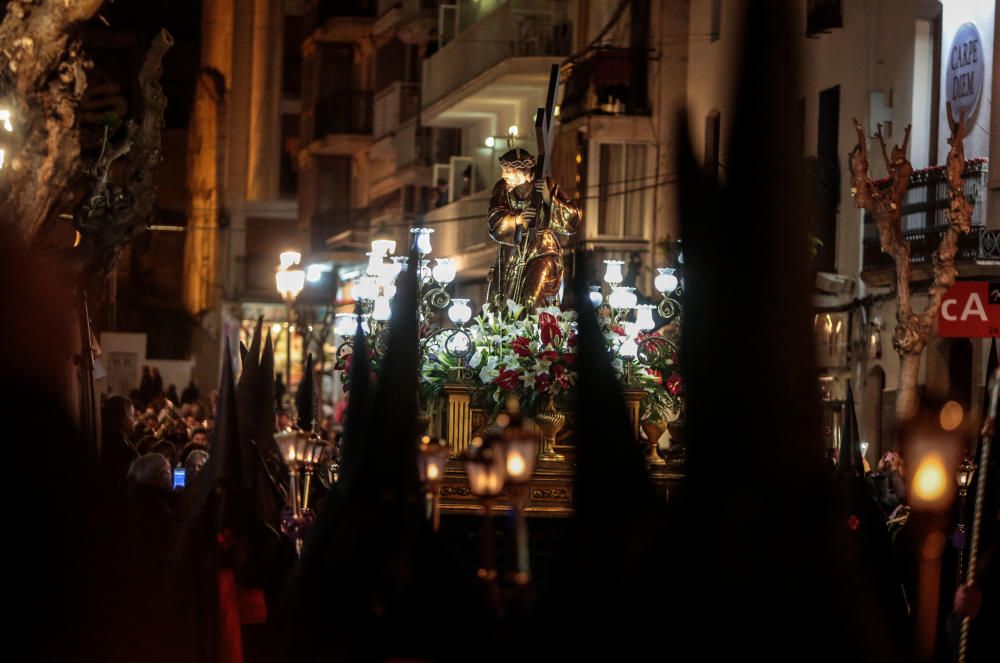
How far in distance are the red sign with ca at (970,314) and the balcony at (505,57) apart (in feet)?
61.3

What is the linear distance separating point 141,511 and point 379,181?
137ft

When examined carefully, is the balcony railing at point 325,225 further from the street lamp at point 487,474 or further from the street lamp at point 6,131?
the street lamp at point 487,474

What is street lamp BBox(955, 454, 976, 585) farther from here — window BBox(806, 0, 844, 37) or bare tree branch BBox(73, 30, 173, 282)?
window BBox(806, 0, 844, 37)

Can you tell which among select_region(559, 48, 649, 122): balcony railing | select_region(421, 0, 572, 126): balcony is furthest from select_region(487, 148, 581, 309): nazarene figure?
select_region(421, 0, 572, 126): balcony

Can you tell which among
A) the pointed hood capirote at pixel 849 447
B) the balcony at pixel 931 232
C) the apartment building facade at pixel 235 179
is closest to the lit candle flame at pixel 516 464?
the pointed hood capirote at pixel 849 447

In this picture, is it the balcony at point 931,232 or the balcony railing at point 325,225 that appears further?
the balcony railing at point 325,225

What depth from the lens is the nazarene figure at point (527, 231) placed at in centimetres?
1588

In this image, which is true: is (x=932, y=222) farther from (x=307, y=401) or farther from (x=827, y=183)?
(x=307, y=401)

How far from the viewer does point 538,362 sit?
47.9 ft

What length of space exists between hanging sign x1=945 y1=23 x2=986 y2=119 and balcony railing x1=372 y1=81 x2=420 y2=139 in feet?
72.1

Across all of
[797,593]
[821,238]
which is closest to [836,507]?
[797,593]

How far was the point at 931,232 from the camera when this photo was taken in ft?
85.1

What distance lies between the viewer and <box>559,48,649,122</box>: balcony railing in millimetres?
35281

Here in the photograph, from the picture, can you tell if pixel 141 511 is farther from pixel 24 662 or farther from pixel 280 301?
pixel 280 301
